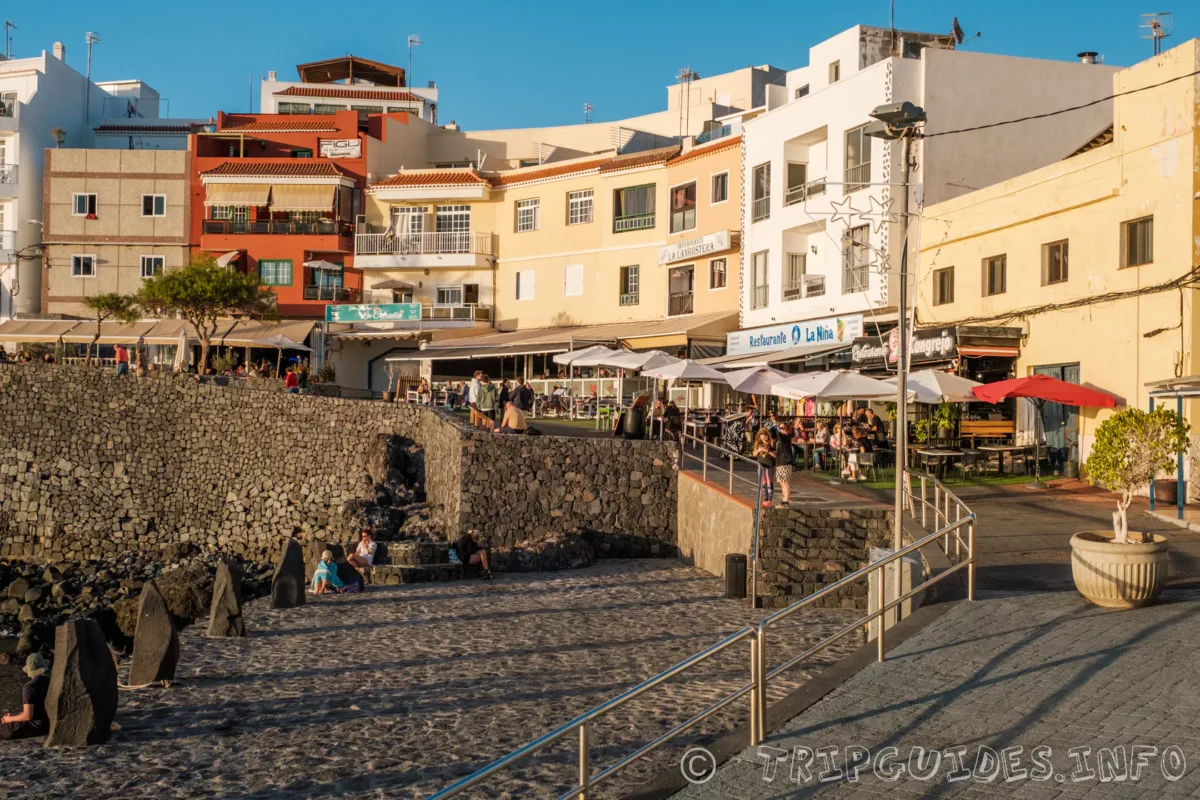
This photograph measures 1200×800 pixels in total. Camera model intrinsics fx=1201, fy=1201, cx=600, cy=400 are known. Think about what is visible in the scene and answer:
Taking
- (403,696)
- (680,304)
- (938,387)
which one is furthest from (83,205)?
(403,696)

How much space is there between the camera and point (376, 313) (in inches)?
1903

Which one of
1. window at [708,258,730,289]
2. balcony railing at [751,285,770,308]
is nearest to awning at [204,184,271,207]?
window at [708,258,730,289]

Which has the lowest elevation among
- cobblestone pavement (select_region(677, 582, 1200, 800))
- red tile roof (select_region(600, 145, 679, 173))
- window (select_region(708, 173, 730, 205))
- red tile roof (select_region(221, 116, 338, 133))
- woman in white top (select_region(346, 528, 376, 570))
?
woman in white top (select_region(346, 528, 376, 570))

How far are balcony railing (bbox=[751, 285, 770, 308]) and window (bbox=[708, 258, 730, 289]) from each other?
270 centimetres

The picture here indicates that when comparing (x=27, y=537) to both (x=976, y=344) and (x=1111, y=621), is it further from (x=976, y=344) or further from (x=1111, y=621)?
(x=1111, y=621)

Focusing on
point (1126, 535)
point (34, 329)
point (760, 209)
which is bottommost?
point (1126, 535)

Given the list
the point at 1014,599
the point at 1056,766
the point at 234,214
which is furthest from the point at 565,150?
the point at 1056,766

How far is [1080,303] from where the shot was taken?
24188 millimetres

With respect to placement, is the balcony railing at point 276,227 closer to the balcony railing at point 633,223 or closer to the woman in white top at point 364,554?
the balcony railing at point 633,223

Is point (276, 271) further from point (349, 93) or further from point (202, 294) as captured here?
point (349, 93)

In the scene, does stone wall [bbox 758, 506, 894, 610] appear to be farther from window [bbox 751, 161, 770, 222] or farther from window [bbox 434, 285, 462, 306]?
window [bbox 434, 285, 462, 306]

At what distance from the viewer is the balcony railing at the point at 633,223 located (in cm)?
4425

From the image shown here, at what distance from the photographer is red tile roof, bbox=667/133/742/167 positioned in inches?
1571

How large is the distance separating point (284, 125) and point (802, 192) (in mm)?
28853
